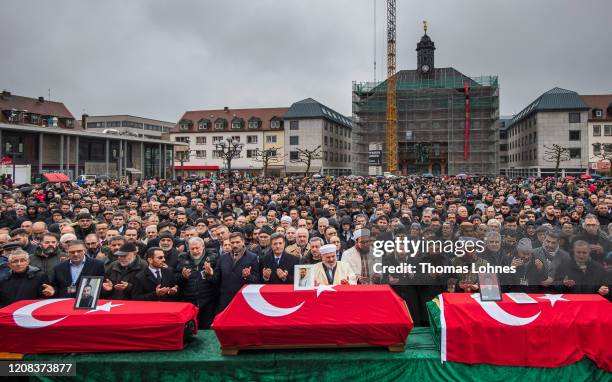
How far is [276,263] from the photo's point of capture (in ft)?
21.2

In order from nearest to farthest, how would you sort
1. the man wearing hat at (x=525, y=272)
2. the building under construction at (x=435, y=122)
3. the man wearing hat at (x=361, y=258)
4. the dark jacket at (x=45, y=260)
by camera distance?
the man wearing hat at (x=525, y=272) < the man wearing hat at (x=361, y=258) < the dark jacket at (x=45, y=260) < the building under construction at (x=435, y=122)

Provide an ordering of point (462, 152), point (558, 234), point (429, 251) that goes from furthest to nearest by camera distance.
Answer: point (462, 152), point (558, 234), point (429, 251)

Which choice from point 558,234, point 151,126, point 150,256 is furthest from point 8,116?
point 558,234

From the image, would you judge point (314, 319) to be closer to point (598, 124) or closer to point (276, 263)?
point (276, 263)

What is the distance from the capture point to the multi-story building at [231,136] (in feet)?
241

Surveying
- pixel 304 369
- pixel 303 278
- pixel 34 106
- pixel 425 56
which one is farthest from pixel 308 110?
pixel 304 369

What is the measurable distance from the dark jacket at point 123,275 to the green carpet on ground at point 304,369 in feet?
4.26

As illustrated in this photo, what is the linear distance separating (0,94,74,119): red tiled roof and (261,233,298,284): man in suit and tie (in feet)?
189

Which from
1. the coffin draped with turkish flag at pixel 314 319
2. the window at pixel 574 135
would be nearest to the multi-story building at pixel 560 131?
the window at pixel 574 135

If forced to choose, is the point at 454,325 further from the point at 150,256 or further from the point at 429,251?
the point at 150,256

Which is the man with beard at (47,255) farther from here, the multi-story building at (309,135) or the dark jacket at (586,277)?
the multi-story building at (309,135)

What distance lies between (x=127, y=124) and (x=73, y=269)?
304 feet

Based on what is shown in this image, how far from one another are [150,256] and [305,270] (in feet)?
7.97

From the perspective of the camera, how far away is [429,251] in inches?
217
